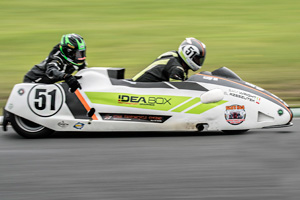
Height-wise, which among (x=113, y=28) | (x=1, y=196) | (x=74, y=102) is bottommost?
(x=1, y=196)

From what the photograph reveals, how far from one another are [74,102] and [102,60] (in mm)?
5938

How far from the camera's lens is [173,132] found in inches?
289

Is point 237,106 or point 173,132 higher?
point 237,106

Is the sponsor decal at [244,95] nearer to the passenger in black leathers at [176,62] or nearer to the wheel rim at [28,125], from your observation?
the passenger in black leathers at [176,62]

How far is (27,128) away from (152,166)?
2.33 m

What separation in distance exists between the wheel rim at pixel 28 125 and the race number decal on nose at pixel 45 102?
22cm

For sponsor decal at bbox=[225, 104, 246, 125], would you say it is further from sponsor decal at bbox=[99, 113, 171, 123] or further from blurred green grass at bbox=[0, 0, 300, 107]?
blurred green grass at bbox=[0, 0, 300, 107]

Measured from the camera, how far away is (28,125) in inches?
279

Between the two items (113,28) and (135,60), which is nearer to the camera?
(135,60)

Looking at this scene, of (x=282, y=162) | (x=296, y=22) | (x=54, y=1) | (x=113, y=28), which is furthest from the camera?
(x=54, y=1)

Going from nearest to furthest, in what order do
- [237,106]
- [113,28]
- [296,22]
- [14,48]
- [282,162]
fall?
[282,162], [237,106], [14,48], [113,28], [296,22]

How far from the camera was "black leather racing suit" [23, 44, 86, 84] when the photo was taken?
23.2ft

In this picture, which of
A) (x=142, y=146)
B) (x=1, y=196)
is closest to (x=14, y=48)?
(x=142, y=146)

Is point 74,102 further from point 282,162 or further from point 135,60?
point 135,60
